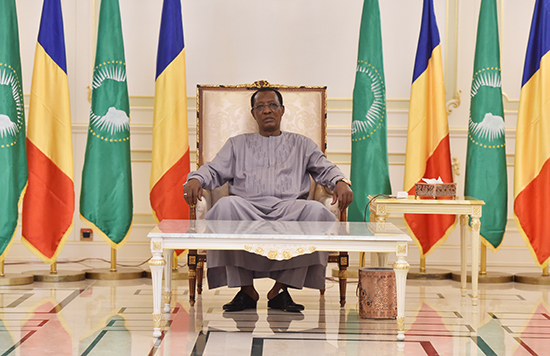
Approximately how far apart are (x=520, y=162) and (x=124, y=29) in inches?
135

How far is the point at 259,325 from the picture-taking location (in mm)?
2980

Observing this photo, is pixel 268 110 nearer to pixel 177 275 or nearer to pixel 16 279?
pixel 177 275

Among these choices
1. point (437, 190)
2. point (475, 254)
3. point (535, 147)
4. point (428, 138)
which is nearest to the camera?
point (475, 254)

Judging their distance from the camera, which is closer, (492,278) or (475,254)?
(475,254)

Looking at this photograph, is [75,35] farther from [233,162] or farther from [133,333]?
[133,333]

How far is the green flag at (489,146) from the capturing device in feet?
14.4

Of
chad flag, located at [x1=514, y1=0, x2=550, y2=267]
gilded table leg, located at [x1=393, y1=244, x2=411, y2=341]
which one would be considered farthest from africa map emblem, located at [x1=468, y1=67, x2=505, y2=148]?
gilded table leg, located at [x1=393, y1=244, x2=411, y2=341]

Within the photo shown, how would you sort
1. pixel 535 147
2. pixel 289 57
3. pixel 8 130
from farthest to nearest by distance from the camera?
pixel 289 57, pixel 535 147, pixel 8 130

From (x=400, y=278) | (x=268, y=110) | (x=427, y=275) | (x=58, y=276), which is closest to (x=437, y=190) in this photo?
(x=427, y=275)

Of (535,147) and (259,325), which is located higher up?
(535,147)

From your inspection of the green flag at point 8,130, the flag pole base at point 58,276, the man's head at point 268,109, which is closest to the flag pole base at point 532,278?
the man's head at point 268,109

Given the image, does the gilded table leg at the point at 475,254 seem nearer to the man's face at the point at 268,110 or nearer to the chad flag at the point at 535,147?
the chad flag at the point at 535,147

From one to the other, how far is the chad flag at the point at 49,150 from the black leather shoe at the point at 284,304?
1779 mm

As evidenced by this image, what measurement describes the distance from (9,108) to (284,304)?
2322mm
